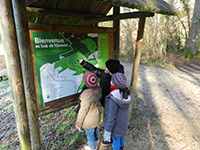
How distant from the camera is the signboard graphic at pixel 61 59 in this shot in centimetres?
217

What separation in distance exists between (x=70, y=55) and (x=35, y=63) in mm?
635

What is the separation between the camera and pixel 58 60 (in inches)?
93.2

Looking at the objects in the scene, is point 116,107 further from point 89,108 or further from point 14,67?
point 14,67

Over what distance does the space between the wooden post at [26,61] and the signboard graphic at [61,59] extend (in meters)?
0.54

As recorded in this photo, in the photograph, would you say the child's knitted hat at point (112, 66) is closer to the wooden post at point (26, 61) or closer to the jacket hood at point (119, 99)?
the jacket hood at point (119, 99)

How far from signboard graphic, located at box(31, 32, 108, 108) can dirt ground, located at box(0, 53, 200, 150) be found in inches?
58.4

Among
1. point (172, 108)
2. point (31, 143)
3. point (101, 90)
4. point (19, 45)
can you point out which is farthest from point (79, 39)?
point (172, 108)

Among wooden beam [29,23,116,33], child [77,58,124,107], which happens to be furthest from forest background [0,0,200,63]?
child [77,58,124,107]

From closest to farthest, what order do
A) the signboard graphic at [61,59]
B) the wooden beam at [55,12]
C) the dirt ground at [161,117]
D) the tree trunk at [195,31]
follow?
the signboard graphic at [61,59], the wooden beam at [55,12], the dirt ground at [161,117], the tree trunk at [195,31]

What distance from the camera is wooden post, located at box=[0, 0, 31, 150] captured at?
4.74 ft

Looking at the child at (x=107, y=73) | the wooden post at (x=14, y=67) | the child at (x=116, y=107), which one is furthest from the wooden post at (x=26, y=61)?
the child at (x=107, y=73)

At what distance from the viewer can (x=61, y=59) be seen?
2408 mm

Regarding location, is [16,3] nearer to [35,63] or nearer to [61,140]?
[35,63]

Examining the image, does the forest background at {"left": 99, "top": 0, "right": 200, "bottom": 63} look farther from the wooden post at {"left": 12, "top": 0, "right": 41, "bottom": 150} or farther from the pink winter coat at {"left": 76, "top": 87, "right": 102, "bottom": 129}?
the wooden post at {"left": 12, "top": 0, "right": 41, "bottom": 150}
